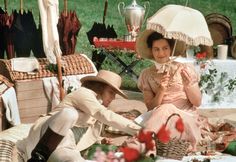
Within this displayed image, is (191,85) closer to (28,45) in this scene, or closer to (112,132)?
(112,132)

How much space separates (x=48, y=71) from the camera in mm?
7094

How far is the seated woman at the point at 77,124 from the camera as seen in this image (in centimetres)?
423

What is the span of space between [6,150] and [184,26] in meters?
2.12

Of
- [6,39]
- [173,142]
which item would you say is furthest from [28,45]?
[173,142]

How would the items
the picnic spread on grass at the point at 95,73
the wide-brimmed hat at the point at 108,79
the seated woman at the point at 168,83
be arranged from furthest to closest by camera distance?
1. the seated woman at the point at 168,83
2. the picnic spread on grass at the point at 95,73
3. the wide-brimmed hat at the point at 108,79

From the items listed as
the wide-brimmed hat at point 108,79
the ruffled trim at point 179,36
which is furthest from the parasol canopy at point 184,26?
the wide-brimmed hat at point 108,79

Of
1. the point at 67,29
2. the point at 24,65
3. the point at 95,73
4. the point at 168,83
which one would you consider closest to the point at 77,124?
the point at 168,83

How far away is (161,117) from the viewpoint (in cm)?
526

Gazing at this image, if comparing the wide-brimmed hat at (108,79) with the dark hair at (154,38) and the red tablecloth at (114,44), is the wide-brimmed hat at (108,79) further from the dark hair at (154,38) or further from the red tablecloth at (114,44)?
the red tablecloth at (114,44)

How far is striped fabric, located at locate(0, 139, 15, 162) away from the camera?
4707 mm

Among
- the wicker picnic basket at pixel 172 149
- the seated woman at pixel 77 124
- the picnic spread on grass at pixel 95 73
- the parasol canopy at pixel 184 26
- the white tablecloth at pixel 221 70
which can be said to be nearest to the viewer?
the seated woman at pixel 77 124

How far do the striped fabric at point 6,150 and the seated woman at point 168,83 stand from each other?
128cm

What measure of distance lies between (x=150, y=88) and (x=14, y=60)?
6.46 feet

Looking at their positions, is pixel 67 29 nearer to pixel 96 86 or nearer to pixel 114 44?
pixel 114 44
